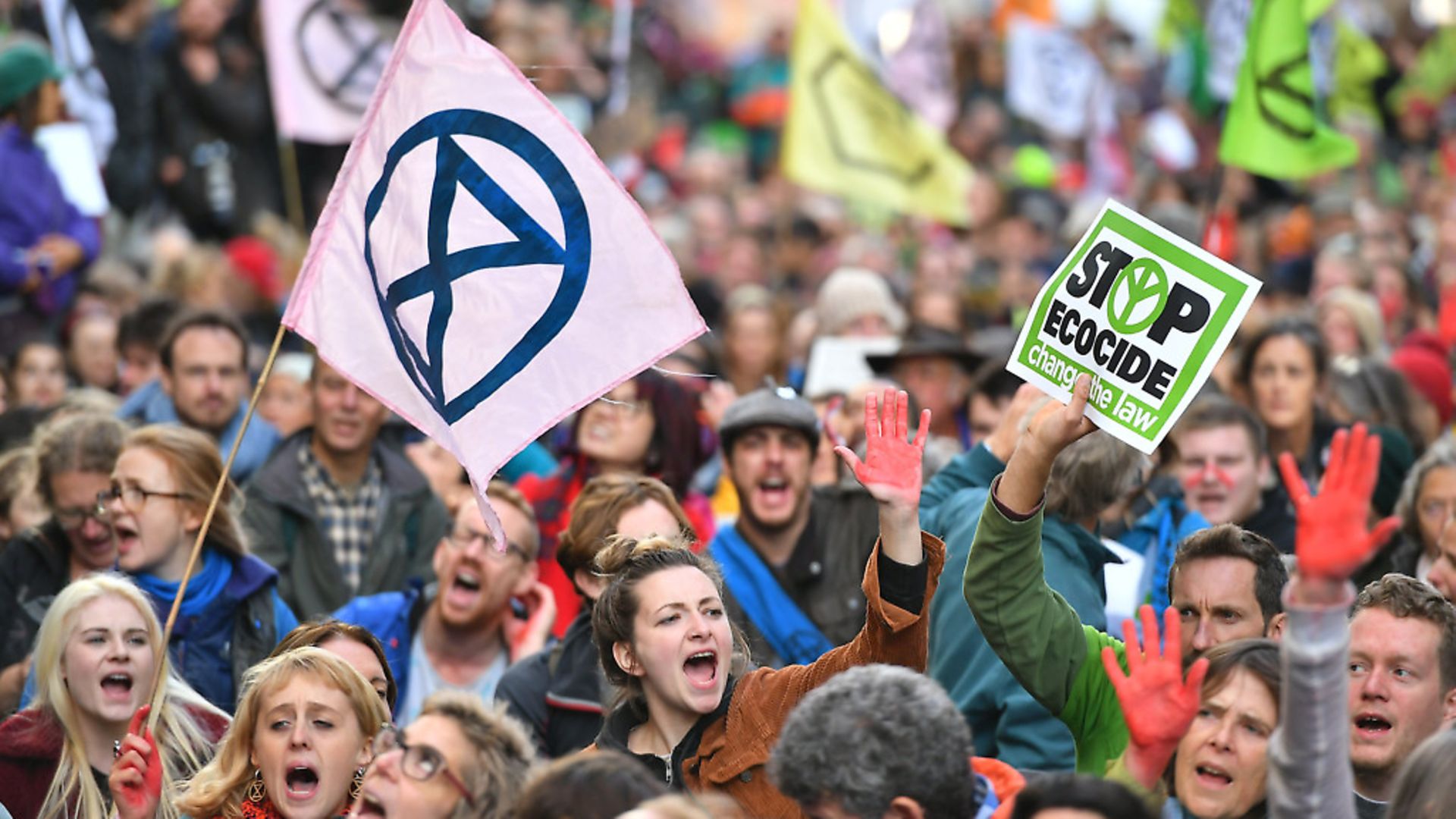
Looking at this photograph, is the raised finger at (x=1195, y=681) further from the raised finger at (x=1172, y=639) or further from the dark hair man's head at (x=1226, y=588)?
the dark hair man's head at (x=1226, y=588)

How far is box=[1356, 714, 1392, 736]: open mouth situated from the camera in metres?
5.04

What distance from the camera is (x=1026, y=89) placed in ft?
54.2

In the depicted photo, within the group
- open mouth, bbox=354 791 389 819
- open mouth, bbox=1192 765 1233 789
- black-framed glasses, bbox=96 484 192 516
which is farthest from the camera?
black-framed glasses, bbox=96 484 192 516

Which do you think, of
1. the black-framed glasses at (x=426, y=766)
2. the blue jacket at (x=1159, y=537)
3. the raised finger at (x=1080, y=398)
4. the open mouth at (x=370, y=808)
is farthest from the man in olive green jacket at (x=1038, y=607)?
the blue jacket at (x=1159, y=537)

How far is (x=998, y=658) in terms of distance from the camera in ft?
19.4

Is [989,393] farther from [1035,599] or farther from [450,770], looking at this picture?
[450,770]

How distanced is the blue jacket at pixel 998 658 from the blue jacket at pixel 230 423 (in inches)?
128

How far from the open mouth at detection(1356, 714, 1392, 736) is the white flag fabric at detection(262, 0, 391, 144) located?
23.0 ft

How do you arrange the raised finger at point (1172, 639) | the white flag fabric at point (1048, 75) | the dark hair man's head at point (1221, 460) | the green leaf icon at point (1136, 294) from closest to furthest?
the raised finger at point (1172, 639) < the green leaf icon at point (1136, 294) < the dark hair man's head at point (1221, 460) < the white flag fabric at point (1048, 75)

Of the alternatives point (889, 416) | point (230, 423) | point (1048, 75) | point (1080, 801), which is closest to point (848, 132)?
point (1048, 75)

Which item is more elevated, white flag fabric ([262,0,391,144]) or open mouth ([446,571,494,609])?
A: white flag fabric ([262,0,391,144])

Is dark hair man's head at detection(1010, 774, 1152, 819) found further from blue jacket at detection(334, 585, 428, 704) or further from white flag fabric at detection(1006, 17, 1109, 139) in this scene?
white flag fabric at detection(1006, 17, 1109, 139)

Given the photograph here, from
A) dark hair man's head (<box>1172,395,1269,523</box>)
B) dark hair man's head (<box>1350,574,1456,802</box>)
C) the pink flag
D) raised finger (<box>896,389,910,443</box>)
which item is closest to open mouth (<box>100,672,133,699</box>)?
the pink flag

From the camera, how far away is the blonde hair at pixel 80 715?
5.82 meters
